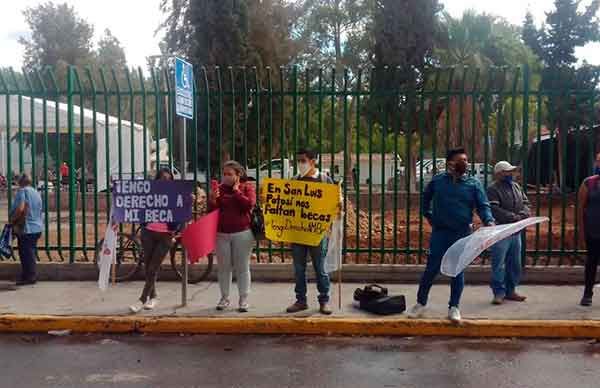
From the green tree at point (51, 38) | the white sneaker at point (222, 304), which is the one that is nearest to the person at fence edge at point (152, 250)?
the white sneaker at point (222, 304)

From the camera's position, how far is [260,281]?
9.60 meters

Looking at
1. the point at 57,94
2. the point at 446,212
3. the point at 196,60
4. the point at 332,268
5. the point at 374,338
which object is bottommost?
the point at 374,338

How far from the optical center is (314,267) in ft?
25.6

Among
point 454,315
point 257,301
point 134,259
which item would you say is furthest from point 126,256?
point 454,315

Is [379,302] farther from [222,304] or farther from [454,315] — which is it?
[222,304]

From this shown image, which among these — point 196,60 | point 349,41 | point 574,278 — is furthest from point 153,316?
point 349,41

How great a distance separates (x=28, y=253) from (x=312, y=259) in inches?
161

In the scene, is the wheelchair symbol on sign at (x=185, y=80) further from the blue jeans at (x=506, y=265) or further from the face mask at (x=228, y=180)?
the blue jeans at (x=506, y=265)

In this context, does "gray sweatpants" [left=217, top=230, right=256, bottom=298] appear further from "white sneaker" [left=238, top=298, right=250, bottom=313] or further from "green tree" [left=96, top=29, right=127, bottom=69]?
"green tree" [left=96, top=29, right=127, bottom=69]

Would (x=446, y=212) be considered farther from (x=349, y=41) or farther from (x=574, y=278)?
(x=349, y=41)

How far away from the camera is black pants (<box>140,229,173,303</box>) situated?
7.97 metres

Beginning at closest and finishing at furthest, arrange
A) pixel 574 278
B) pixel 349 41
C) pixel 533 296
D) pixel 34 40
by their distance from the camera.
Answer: pixel 533 296, pixel 574 278, pixel 349 41, pixel 34 40

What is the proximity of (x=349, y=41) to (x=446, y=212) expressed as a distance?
1355 inches

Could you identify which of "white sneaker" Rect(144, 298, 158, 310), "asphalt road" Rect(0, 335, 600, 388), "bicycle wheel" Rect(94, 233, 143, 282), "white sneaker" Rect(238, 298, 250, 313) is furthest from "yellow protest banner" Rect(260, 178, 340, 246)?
"bicycle wheel" Rect(94, 233, 143, 282)
